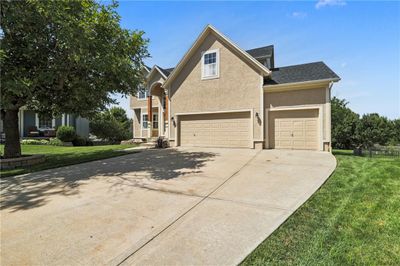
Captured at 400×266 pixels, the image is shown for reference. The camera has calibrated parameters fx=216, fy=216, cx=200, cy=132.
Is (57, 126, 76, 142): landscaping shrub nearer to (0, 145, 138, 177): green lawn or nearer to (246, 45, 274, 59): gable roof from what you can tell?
(0, 145, 138, 177): green lawn

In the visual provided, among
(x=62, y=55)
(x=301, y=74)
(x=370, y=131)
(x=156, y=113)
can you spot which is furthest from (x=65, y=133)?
(x=370, y=131)

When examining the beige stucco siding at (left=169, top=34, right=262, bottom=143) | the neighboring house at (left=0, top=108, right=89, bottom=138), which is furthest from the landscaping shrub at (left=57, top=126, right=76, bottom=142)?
the beige stucco siding at (left=169, top=34, right=262, bottom=143)

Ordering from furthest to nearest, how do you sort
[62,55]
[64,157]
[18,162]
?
[64,157] → [18,162] → [62,55]

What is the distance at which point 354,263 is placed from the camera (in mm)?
2838

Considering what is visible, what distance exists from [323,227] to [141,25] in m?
11.7

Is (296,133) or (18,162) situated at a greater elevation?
(296,133)

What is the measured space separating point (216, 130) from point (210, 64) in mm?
4522

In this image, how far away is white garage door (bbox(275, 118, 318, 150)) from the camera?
12.1m

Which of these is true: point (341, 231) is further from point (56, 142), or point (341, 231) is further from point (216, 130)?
point (56, 142)

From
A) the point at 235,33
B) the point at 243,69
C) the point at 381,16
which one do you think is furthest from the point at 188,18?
the point at 381,16

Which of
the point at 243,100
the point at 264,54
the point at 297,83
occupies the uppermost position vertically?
the point at 264,54

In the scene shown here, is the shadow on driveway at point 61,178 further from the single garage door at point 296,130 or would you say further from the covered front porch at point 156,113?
the covered front porch at point 156,113

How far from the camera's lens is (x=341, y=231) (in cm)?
362

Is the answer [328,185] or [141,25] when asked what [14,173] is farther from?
[328,185]
